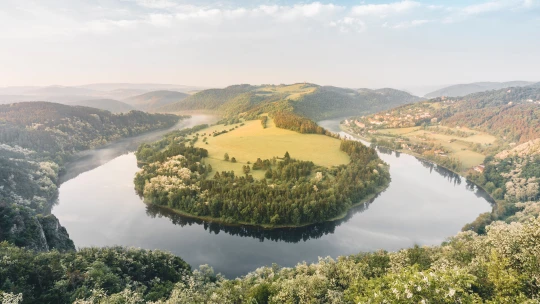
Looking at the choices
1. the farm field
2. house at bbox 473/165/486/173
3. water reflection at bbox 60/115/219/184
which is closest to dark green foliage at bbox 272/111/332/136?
the farm field

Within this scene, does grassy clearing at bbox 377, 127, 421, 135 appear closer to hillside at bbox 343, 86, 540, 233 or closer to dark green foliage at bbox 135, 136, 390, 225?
hillside at bbox 343, 86, 540, 233

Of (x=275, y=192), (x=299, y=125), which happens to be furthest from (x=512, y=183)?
(x=299, y=125)

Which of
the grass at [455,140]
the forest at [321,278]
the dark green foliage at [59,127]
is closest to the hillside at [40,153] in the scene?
the dark green foliage at [59,127]

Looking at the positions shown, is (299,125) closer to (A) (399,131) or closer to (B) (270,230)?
(A) (399,131)

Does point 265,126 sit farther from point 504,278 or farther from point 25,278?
point 504,278

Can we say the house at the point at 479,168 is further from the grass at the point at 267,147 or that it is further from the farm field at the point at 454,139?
the grass at the point at 267,147

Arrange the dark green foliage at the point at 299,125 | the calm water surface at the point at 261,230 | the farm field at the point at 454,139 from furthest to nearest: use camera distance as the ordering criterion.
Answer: the dark green foliage at the point at 299,125 < the farm field at the point at 454,139 < the calm water surface at the point at 261,230

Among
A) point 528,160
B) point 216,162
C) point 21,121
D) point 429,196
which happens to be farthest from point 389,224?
point 21,121

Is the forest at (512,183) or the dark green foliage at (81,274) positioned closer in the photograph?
the dark green foliage at (81,274)
